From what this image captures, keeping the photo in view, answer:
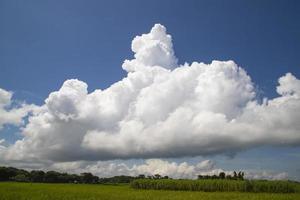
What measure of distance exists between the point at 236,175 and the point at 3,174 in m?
91.6

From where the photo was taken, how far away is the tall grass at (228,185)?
254ft

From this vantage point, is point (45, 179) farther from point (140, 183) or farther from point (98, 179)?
point (140, 183)

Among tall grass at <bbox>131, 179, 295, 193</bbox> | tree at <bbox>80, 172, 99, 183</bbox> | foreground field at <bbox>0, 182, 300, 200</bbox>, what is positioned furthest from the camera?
tree at <bbox>80, 172, 99, 183</bbox>

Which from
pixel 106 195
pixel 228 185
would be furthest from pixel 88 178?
pixel 106 195

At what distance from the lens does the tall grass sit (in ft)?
254

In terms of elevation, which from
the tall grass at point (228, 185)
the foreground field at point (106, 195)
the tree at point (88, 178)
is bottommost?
the foreground field at point (106, 195)

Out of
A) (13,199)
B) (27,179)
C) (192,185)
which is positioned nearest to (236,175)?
(192,185)

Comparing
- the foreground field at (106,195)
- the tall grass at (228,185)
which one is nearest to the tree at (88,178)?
the tall grass at (228,185)

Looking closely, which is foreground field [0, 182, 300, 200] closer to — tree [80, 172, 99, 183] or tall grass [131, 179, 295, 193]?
tall grass [131, 179, 295, 193]

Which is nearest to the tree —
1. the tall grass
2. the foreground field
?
the tall grass

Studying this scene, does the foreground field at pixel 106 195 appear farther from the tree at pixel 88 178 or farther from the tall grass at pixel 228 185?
the tree at pixel 88 178

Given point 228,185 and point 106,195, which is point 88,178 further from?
point 106,195

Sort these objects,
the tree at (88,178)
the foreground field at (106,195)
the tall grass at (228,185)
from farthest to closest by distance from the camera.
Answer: the tree at (88,178)
the tall grass at (228,185)
the foreground field at (106,195)

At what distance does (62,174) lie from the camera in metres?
159
